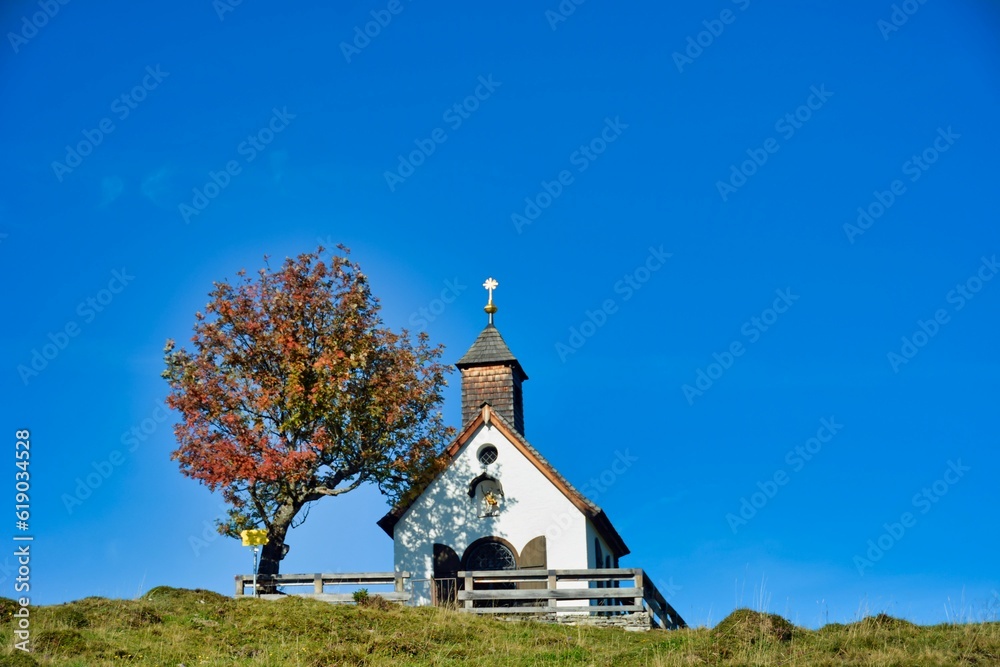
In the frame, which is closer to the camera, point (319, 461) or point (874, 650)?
point (874, 650)

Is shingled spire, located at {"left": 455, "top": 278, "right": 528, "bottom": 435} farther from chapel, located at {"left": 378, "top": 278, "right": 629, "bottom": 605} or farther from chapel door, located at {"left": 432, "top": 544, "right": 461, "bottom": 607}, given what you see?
chapel door, located at {"left": 432, "top": 544, "right": 461, "bottom": 607}

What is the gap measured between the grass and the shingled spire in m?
14.0

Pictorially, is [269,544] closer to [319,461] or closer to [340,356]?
[319,461]

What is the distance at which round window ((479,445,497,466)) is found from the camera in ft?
113

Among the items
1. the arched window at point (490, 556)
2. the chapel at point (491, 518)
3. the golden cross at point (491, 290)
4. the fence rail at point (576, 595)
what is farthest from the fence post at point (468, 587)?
the golden cross at point (491, 290)

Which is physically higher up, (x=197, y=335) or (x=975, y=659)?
(x=197, y=335)

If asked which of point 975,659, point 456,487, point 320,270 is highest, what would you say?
point 320,270

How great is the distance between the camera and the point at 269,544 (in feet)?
103

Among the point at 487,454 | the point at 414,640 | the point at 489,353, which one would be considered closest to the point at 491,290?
the point at 489,353

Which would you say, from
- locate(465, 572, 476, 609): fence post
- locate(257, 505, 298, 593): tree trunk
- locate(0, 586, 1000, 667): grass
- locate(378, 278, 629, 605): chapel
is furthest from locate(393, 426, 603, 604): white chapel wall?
locate(0, 586, 1000, 667): grass

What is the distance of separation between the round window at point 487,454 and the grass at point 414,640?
11021 mm

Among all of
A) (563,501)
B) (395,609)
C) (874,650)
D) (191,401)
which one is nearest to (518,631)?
(395,609)

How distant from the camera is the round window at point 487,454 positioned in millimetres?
34562

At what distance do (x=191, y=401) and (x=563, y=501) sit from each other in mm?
11634
